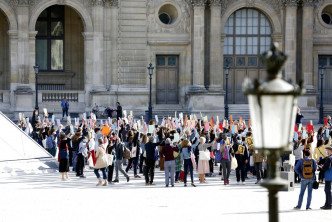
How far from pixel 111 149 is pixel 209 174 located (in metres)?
4.68

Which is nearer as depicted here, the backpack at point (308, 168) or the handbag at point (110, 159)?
the backpack at point (308, 168)

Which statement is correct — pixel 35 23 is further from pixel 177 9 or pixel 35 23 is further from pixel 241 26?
pixel 241 26

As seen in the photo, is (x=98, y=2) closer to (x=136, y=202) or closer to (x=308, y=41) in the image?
(x=308, y=41)

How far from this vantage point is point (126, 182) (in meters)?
25.4

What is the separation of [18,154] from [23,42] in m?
19.5

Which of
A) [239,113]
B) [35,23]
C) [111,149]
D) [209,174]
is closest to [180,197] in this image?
[111,149]

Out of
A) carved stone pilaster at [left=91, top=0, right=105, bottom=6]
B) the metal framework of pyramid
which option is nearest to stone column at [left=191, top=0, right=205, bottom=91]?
carved stone pilaster at [left=91, top=0, right=105, bottom=6]

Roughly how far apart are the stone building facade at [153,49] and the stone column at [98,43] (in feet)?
0.18

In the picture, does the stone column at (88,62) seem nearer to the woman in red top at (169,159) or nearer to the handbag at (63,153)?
the handbag at (63,153)

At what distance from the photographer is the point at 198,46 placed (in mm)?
47000

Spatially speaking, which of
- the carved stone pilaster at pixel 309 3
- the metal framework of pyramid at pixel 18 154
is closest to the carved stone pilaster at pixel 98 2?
the carved stone pilaster at pixel 309 3

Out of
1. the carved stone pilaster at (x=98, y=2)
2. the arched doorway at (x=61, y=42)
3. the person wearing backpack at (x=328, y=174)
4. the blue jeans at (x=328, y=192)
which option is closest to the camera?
the person wearing backpack at (x=328, y=174)

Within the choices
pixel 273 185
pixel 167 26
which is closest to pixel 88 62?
pixel 167 26

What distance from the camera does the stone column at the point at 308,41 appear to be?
4781cm
